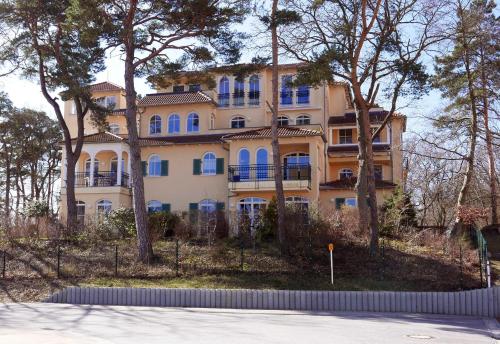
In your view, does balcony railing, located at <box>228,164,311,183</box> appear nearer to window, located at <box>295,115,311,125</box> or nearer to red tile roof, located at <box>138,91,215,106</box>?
window, located at <box>295,115,311,125</box>

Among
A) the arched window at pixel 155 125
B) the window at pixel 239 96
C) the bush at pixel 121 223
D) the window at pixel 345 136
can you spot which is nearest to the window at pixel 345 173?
the window at pixel 345 136

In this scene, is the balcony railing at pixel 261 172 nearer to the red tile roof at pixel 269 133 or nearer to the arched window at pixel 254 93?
the red tile roof at pixel 269 133

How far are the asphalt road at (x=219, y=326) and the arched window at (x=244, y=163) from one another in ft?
Answer: 63.2

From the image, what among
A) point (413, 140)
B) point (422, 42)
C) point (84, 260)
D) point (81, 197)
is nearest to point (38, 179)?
point (81, 197)

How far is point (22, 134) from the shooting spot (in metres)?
45.3

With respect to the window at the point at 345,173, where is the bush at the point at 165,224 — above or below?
below

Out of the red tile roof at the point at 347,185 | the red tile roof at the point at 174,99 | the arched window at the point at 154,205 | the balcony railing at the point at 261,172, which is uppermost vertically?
the red tile roof at the point at 174,99

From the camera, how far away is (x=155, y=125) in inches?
1586

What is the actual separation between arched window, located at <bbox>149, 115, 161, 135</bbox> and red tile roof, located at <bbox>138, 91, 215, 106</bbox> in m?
1.06

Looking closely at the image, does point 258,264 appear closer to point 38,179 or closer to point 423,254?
point 423,254

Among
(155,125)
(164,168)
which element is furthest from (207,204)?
(155,125)

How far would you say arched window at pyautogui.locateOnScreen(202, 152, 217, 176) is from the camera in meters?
36.3

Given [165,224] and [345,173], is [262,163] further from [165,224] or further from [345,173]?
[165,224]

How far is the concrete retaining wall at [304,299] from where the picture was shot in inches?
611
